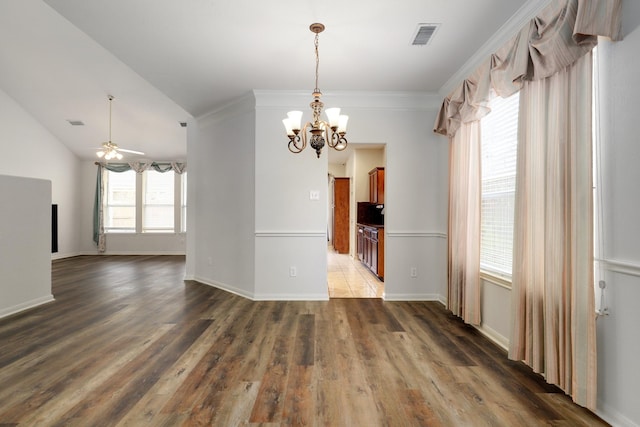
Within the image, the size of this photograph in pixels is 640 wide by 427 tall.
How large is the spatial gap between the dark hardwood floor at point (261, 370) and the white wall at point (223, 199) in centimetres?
85

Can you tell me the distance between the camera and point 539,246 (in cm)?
213

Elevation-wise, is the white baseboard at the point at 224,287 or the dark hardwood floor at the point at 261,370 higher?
the white baseboard at the point at 224,287

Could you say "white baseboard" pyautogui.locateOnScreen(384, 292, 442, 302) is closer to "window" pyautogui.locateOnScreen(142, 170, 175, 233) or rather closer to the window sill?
the window sill

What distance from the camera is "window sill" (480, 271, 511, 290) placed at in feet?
8.80

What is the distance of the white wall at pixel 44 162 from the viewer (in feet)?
20.2

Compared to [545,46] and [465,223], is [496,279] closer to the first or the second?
[465,223]

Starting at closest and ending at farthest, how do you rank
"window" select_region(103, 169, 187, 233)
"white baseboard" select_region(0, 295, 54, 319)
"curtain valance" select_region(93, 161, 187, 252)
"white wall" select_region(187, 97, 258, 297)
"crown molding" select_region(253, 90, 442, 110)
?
"white baseboard" select_region(0, 295, 54, 319) → "crown molding" select_region(253, 90, 442, 110) → "white wall" select_region(187, 97, 258, 297) → "curtain valance" select_region(93, 161, 187, 252) → "window" select_region(103, 169, 187, 233)

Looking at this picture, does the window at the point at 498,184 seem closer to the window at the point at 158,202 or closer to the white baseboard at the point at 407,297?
the white baseboard at the point at 407,297

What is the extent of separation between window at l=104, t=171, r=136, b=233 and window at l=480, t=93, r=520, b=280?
846 centimetres

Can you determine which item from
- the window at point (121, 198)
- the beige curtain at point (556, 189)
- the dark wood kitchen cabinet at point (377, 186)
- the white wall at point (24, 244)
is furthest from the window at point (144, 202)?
the beige curtain at point (556, 189)

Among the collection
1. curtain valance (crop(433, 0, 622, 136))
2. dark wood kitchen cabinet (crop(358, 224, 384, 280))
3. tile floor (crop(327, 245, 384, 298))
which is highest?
curtain valance (crop(433, 0, 622, 136))

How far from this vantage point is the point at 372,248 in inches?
227

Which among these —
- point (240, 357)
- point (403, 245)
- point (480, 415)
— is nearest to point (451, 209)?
point (403, 245)

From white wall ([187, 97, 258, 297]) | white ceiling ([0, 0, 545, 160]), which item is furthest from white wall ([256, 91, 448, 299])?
white ceiling ([0, 0, 545, 160])
